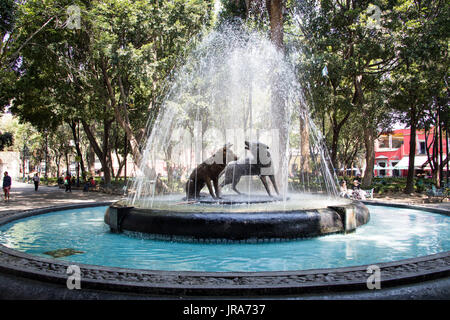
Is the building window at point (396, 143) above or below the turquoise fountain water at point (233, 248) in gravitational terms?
above

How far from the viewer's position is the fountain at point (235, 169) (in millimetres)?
6957

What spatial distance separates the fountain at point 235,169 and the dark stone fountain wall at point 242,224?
2 centimetres

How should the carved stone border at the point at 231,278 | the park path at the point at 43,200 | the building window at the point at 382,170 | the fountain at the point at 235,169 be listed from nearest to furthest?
the carved stone border at the point at 231,278
the fountain at the point at 235,169
the park path at the point at 43,200
the building window at the point at 382,170

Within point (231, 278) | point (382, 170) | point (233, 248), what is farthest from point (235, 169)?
point (382, 170)

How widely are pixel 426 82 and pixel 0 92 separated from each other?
23766 millimetres

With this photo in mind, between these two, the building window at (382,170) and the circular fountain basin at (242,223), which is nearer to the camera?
the circular fountain basin at (242,223)

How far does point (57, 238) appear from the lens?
7543 millimetres

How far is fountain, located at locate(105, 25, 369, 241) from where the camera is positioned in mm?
6957

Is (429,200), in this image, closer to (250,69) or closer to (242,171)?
(250,69)

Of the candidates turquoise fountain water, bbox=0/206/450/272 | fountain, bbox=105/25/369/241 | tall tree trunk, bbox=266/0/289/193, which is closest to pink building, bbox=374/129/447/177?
fountain, bbox=105/25/369/241

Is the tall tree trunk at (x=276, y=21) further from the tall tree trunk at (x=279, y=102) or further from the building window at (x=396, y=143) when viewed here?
the building window at (x=396, y=143)

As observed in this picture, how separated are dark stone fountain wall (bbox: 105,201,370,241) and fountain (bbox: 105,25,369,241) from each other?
0.02 metres

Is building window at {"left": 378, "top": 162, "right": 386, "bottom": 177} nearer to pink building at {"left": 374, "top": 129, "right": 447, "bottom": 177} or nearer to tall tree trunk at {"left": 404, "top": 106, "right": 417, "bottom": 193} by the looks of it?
pink building at {"left": 374, "top": 129, "right": 447, "bottom": 177}

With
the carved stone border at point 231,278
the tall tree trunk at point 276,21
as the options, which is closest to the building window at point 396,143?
the tall tree trunk at point 276,21
